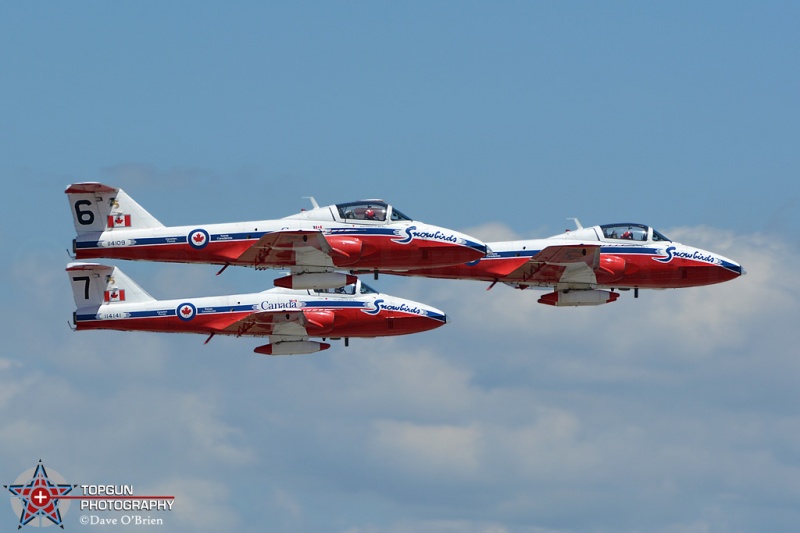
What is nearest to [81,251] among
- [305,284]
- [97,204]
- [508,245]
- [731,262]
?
[97,204]

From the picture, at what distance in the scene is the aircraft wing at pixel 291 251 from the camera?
5113 inches

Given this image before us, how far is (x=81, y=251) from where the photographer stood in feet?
427

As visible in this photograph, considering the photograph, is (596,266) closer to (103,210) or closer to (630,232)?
(630,232)

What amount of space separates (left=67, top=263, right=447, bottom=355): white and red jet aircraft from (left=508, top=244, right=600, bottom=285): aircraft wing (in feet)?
17.1

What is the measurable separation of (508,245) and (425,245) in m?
6.21

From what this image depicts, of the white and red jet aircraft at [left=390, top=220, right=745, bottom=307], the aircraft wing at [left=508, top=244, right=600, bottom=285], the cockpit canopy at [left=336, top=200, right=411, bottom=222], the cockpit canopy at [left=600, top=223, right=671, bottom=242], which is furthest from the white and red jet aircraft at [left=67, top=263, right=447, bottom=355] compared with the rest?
the cockpit canopy at [left=600, top=223, right=671, bottom=242]

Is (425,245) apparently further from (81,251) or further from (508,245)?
(81,251)

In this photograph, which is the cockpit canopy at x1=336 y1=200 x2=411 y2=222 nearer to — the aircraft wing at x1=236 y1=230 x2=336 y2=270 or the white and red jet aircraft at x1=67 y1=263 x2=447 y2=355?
the aircraft wing at x1=236 y1=230 x2=336 y2=270

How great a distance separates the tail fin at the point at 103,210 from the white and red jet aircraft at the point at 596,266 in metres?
13.9

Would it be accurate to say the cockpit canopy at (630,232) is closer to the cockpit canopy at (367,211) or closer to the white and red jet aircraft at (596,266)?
the white and red jet aircraft at (596,266)

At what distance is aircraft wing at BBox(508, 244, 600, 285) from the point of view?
135m

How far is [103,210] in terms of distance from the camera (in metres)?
131

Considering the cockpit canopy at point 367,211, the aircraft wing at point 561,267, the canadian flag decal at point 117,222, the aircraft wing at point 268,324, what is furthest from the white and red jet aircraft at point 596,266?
the canadian flag decal at point 117,222

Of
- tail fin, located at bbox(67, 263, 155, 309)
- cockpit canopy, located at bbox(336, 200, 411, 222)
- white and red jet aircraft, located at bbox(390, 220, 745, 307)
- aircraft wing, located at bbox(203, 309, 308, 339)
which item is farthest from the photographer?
tail fin, located at bbox(67, 263, 155, 309)
